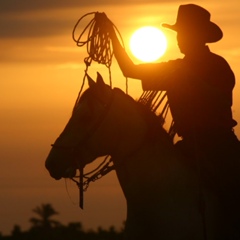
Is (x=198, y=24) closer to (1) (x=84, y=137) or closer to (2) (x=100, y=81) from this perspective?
(2) (x=100, y=81)

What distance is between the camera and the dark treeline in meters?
21.1

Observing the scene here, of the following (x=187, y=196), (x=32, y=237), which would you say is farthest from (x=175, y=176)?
(x=32, y=237)

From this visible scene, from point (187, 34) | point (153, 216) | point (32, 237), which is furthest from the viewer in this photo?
point (32, 237)

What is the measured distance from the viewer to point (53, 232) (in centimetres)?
2125

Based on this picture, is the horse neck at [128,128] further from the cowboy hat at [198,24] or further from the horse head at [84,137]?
the cowboy hat at [198,24]

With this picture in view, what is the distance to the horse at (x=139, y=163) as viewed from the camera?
42.9ft

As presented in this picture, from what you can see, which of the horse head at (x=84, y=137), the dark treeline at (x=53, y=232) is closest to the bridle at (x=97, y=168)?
the horse head at (x=84, y=137)

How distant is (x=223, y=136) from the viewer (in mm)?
13391

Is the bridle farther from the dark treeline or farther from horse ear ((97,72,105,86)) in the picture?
the dark treeline

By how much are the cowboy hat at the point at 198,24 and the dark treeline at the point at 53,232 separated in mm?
7399

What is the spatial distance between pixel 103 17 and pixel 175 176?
2.05 metres

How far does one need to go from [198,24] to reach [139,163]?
5.96ft

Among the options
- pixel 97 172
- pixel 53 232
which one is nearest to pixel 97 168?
pixel 97 172

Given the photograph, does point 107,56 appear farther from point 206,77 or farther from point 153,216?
point 153,216
